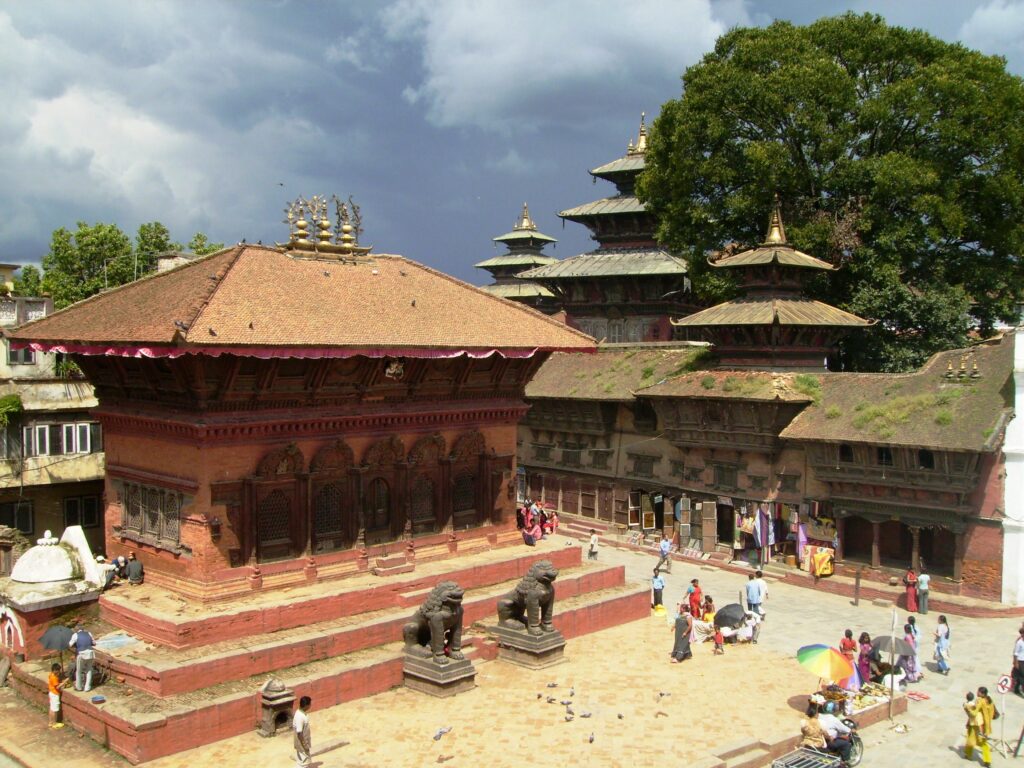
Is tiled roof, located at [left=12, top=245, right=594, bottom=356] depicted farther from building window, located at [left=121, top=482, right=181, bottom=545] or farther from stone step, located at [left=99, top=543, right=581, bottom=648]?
stone step, located at [left=99, top=543, right=581, bottom=648]

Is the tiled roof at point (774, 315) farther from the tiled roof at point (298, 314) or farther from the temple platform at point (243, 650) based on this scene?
the temple platform at point (243, 650)

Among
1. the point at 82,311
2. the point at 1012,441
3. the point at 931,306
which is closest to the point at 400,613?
the point at 82,311

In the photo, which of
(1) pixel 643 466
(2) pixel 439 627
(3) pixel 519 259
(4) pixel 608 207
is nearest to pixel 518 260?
(3) pixel 519 259

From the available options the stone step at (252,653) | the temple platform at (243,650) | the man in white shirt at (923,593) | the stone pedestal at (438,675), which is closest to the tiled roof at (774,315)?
the man in white shirt at (923,593)

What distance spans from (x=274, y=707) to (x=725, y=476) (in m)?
16.3

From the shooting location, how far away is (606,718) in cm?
1587

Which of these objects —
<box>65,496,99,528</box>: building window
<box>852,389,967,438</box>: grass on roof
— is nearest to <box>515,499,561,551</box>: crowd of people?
<box>852,389,967,438</box>: grass on roof

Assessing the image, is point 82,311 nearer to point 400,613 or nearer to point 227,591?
point 227,591

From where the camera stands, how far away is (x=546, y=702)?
16.5 metres

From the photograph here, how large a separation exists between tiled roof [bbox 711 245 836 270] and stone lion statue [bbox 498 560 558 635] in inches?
535

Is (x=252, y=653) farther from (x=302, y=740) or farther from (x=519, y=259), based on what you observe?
(x=519, y=259)

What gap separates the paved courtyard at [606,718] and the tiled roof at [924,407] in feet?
15.6

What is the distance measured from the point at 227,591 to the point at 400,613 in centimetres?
330

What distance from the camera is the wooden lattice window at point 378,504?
20.6 metres
